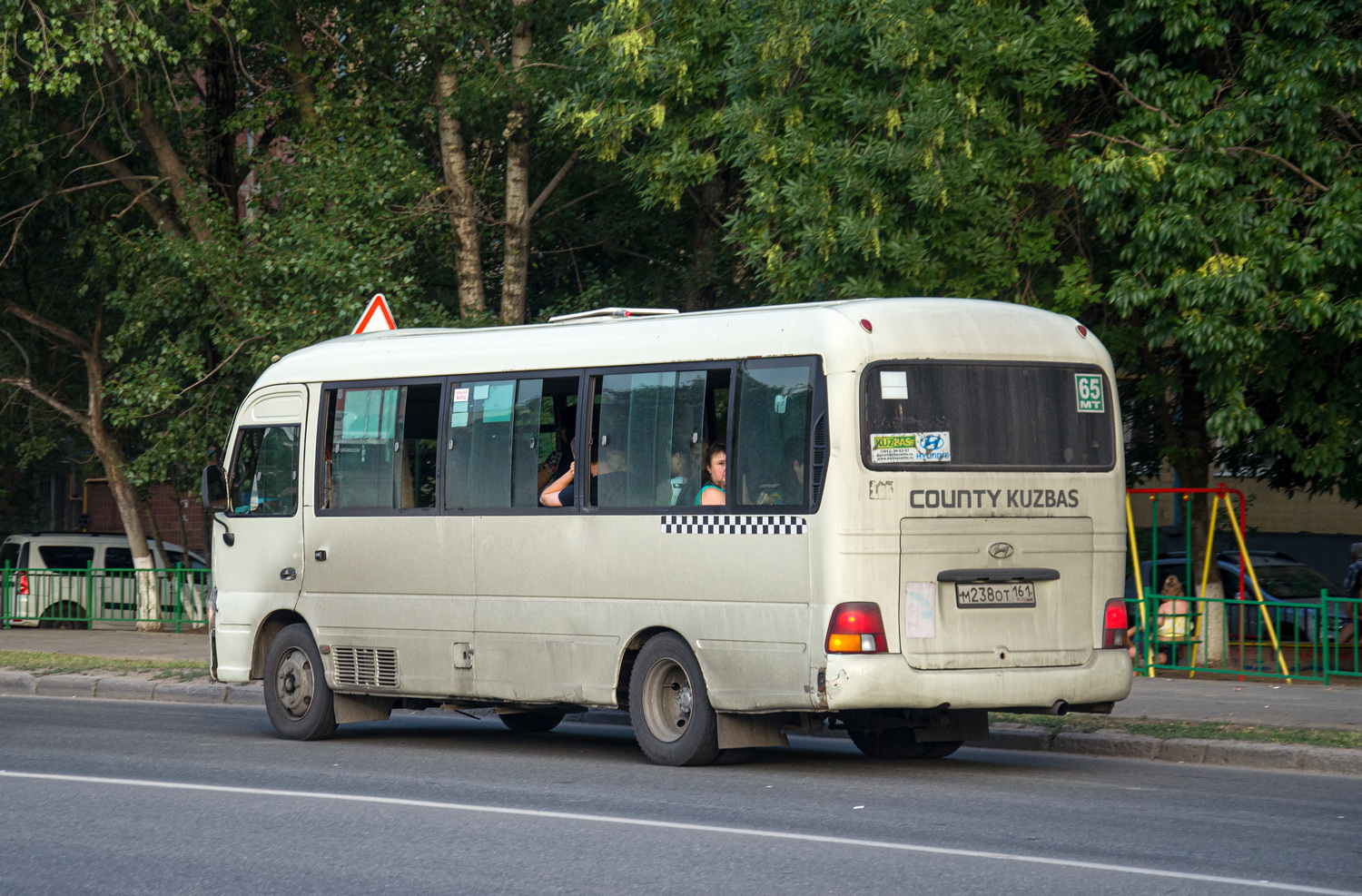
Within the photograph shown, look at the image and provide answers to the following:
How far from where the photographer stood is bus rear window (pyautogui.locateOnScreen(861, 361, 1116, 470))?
984 cm

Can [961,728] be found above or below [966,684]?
below

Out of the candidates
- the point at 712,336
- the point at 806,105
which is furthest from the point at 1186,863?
the point at 806,105

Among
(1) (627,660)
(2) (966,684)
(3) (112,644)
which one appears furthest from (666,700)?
(3) (112,644)

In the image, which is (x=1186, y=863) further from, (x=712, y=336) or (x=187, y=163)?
(x=187, y=163)

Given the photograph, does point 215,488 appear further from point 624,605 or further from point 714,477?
point 714,477

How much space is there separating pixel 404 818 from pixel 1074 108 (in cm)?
1045

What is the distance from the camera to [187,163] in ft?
77.0

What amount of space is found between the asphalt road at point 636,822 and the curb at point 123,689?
3798mm

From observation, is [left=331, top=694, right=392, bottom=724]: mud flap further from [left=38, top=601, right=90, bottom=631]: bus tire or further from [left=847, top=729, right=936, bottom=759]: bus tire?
[left=38, top=601, right=90, bottom=631]: bus tire

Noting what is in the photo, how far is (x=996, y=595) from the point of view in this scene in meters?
10.0

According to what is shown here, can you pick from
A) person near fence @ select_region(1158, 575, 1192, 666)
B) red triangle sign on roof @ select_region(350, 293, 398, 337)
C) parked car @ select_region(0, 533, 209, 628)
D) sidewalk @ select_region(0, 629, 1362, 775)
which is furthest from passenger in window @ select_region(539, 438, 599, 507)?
parked car @ select_region(0, 533, 209, 628)

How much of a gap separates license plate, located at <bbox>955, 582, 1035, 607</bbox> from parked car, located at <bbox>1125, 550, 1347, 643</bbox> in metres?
5.67

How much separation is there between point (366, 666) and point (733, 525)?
11.0 ft

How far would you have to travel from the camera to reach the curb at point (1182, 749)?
417 inches
